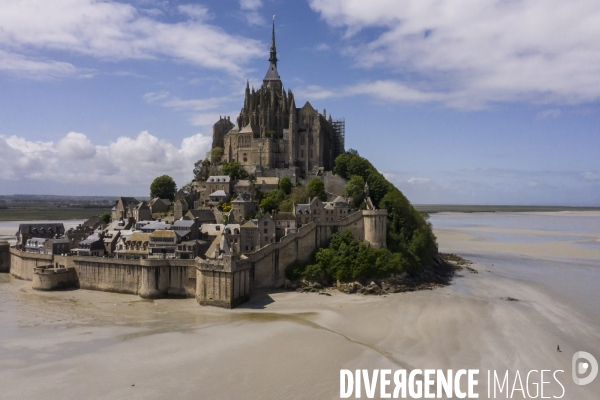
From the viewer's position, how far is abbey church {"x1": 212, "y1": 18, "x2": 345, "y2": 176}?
59906 millimetres

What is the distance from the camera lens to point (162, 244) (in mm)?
39469

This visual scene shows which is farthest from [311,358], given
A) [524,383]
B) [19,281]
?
[19,281]

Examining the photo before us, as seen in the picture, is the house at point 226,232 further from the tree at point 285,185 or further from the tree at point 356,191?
the tree at point 356,191

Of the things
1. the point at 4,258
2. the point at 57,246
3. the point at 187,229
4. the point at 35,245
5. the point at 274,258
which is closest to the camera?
the point at 274,258

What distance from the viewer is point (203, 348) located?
2561 cm

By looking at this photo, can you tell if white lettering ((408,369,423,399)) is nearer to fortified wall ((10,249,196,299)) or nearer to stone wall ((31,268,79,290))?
fortified wall ((10,249,196,299))

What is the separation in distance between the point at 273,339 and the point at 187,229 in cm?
1769

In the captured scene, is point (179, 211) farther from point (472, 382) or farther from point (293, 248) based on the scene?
point (472, 382)

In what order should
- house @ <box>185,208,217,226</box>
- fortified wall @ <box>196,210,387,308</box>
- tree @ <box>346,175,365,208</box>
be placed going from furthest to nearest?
tree @ <box>346,175,365,208</box>
house @ <box>185,208,217,226</box>
fortified wall @ <box>196,210,387,308</box>

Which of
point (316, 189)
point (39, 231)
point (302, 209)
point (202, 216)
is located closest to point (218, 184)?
point (202, 216)

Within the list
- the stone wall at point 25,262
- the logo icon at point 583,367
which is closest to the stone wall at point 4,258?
the stone wall at point 25,262

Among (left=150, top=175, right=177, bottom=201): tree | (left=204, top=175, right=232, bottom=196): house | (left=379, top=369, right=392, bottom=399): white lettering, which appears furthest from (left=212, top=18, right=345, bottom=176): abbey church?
(left=379, top=369, right=392, bottom=399): white lettering

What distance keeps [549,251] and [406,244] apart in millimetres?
33669

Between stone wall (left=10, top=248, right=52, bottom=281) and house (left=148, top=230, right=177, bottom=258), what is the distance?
1183cm
